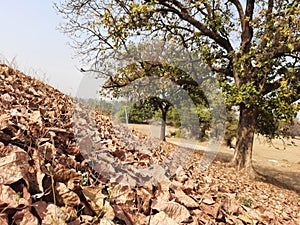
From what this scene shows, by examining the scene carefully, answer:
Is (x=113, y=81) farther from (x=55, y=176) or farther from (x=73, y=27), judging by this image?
(x=55, y=176)

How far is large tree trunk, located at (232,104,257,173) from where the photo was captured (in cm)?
935

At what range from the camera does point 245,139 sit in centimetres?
948

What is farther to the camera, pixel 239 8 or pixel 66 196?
pixel 239 8

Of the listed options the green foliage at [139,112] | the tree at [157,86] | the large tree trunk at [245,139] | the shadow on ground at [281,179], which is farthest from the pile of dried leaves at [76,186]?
the shadow on ground at [281,179]

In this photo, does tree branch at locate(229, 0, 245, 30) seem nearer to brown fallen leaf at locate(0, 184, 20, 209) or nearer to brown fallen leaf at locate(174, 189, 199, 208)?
brown fallen leaf at locate(174, 189, 199, 208)

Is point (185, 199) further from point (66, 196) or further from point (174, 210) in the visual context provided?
point (66, 196)

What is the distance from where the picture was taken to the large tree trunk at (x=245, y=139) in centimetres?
935

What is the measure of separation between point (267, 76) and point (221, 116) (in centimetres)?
320


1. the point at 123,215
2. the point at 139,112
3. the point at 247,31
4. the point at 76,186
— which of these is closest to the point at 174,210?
the point at 123,215

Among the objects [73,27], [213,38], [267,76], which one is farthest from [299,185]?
[73,27]

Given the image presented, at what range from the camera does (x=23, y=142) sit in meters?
2.27

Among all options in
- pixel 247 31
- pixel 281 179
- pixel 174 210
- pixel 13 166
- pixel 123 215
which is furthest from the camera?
pixel 281 179

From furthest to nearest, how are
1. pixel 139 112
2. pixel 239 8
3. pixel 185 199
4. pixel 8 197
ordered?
pixel 239 8
pixel 139 112
pixel 185 199
pixel 8 197

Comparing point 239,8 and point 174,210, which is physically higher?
point 239,8
